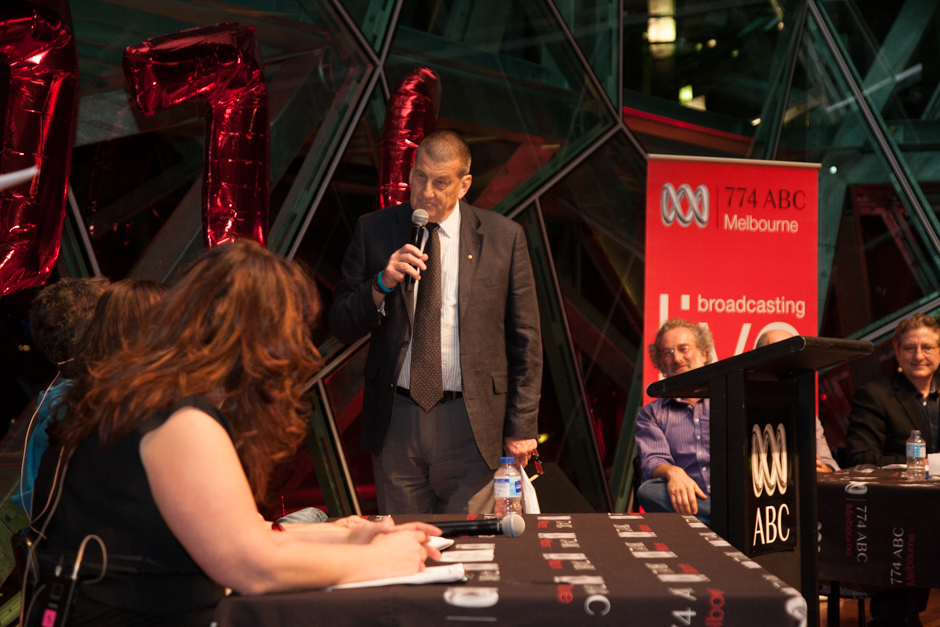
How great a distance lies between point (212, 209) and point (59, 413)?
73.6 inches

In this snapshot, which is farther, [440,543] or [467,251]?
[467,251]

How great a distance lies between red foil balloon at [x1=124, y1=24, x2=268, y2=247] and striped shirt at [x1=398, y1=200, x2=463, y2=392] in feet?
3.18

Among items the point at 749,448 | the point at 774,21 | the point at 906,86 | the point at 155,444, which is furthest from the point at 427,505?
the point at 906,86

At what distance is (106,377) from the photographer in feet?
3.72

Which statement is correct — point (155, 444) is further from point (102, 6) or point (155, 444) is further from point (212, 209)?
point (102, 6)

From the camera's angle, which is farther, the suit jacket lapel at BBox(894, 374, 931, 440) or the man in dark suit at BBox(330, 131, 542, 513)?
the suit jacket lapel at BBox(894, 374, 931, 440)

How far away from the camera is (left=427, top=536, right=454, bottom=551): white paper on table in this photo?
132cm

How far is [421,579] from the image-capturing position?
109 centimetres

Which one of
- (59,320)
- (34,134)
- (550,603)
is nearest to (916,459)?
(550,603)

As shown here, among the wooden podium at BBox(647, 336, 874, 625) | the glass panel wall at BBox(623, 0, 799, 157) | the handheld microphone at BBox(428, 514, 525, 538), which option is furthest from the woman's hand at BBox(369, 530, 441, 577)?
the glass panel wall at BBox(623, 0, 799, 157)

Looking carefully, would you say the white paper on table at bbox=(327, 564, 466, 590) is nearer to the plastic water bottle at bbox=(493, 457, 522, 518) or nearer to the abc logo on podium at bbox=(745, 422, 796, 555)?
the plastic water bottle at bbox=(493, 457, 522, 518)

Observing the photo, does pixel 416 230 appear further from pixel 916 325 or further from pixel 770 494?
pixel 916 325

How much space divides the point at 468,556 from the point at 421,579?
0.70 feet

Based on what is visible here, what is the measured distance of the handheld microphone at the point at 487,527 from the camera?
1440 mm
